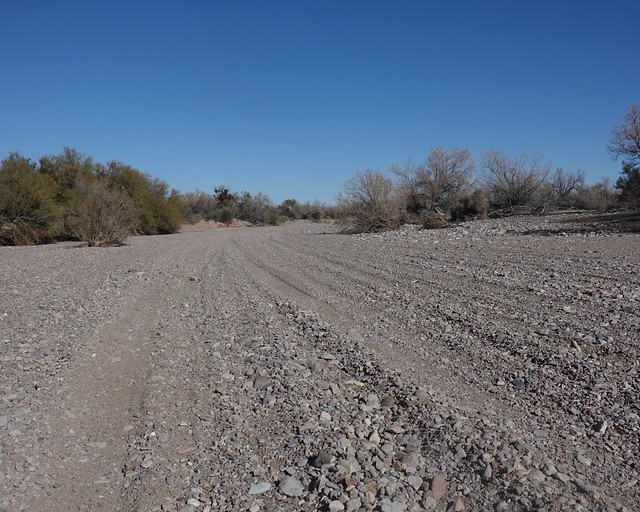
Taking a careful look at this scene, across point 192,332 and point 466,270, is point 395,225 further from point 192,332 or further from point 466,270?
point 192,332

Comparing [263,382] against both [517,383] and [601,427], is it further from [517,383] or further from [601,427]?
[601,427]

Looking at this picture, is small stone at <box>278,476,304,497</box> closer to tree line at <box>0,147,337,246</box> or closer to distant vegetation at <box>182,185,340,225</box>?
tree line at <box>0,147,337,246</box>

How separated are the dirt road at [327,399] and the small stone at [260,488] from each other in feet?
0.05

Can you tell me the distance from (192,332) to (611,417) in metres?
4.80

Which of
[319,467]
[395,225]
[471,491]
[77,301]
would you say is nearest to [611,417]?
[471,491]

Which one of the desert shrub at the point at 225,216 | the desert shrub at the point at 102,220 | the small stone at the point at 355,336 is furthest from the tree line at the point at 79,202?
the small stone at the point at 355,336

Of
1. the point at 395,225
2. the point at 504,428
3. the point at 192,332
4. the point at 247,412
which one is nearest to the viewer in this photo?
the point at 504,428

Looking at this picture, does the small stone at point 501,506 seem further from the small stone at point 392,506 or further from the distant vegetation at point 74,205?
the distant vegetation at point 74,205

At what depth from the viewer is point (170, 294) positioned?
9375 mm

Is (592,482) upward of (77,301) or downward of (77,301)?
downward

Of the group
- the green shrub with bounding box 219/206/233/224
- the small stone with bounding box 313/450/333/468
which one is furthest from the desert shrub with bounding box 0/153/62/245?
the green shrub with bounding box 219/206/233/224

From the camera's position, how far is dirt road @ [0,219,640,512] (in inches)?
118

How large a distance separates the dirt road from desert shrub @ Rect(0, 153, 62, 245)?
22.1m

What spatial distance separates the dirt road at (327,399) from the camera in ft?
9.86
